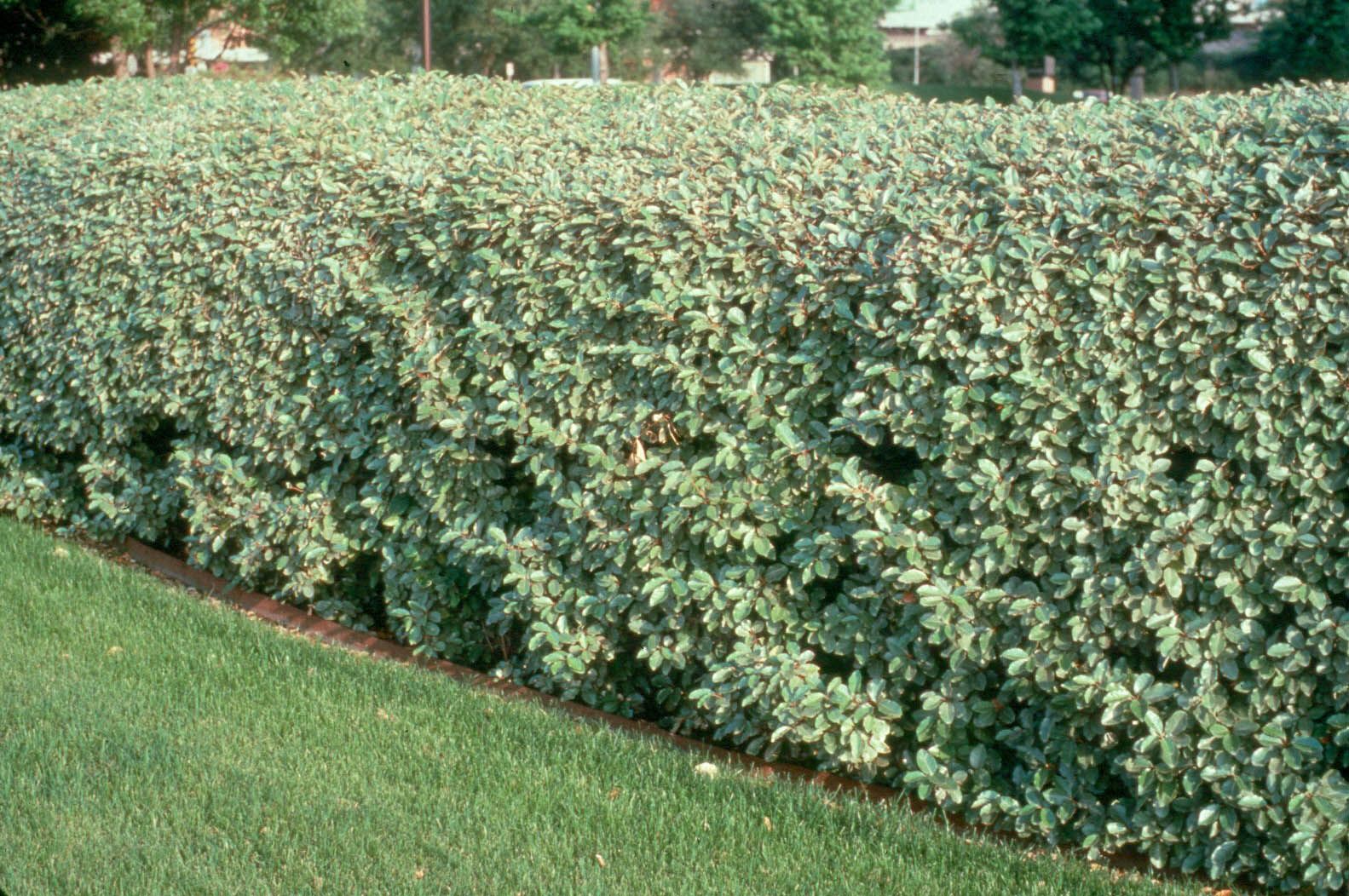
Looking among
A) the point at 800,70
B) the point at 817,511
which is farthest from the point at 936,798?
the point at 800,70

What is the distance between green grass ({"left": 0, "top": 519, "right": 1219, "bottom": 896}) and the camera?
3.56 meters

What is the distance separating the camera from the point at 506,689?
5.03 metres

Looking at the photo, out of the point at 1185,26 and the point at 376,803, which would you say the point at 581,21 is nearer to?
the point at 1185,26

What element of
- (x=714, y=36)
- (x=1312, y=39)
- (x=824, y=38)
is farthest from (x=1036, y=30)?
(x=714, y=36)

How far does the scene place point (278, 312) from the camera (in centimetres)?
560

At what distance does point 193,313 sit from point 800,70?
60.3m

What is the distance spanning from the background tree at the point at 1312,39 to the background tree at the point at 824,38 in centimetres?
1662

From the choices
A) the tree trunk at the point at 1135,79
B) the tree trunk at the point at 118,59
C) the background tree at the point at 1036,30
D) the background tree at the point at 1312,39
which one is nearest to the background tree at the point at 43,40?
the tree trunk at the point at 118,59

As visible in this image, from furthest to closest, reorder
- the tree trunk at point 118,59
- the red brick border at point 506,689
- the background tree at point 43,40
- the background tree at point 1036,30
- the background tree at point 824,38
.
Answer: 1. the background tree at point 1036,30
2. the background tree at point 824,38
3. the tree trunk at point 118,59
4. the background tree at point 43,40
5. the red brick border at point 506,689

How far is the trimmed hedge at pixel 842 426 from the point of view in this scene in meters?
3.62

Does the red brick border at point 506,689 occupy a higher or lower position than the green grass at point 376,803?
lower

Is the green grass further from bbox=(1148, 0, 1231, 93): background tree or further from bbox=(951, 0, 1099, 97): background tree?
bbox=(1148, 0, 1231, 93): background tree

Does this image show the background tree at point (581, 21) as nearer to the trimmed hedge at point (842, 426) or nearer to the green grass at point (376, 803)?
the trimmed hedge at point (842, 426)

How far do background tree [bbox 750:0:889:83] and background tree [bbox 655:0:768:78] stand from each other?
0.49m
